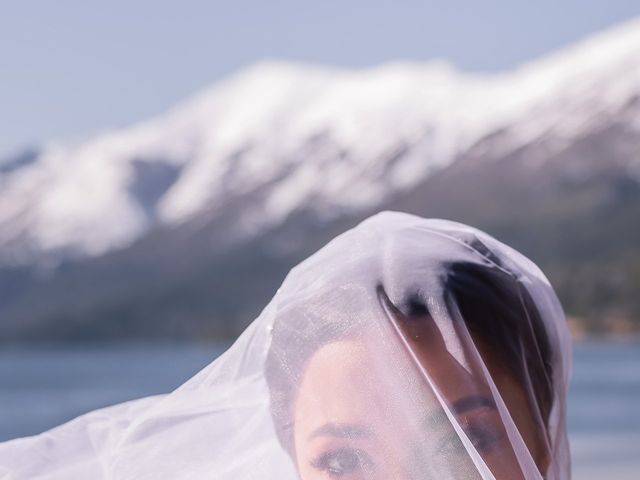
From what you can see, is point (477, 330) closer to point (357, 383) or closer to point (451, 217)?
point (357, 383)

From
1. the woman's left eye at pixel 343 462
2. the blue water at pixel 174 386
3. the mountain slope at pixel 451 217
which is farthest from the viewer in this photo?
the mountain slope at pixel 451 217

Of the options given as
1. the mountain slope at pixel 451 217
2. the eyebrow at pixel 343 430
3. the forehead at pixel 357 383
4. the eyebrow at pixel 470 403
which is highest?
the mountain slope at pixel 451 217

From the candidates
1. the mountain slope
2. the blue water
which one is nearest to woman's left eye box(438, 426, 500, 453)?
the blue water

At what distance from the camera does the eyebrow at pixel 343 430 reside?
4.52 ft

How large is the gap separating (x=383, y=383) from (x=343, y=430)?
68 mm

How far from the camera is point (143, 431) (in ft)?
5.54

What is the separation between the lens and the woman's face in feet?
4.47

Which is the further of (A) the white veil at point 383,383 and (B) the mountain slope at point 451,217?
(B) the mountain slope at point 451,217

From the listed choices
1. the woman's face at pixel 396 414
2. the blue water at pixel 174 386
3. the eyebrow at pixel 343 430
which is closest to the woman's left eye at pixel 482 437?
the woman's face at pixel 396 414

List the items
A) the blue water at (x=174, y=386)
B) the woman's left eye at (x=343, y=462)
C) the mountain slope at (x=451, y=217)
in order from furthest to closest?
the mountain slope at (x=451, y=217) → the blue water at (x=174, y=386) → the woman's left eye at (x=343, y=462)

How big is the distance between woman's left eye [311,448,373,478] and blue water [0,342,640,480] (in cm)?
1235

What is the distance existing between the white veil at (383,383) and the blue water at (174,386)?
39.8ft

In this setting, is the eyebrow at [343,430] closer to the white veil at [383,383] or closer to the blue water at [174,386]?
the white veil at [383,383]

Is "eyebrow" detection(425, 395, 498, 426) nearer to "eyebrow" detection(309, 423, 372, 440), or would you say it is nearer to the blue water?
"eyebrow" detection(309, 423, 372, 440)
